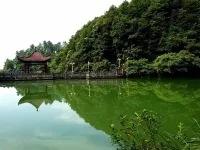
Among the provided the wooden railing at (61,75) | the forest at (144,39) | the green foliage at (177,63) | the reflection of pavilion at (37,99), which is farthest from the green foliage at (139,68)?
the reflection of pavilion at (37,99)

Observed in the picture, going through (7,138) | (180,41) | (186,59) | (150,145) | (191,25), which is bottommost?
(7,138)

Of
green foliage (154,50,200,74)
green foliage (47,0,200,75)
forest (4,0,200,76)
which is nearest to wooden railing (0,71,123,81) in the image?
forest (4,0,200,76)

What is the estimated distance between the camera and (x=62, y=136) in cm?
581

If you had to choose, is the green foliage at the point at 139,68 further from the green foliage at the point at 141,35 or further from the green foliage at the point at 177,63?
the green foliage at the point at 177,63

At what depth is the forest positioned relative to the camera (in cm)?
2597

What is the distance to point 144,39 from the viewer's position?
29.7 m

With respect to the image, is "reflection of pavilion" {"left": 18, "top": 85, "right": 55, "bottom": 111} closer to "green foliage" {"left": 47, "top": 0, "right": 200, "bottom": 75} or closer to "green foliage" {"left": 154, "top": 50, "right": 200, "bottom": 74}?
"green foliage" {"left": 47, "top": 0, "right": 200, "bottom": 75}

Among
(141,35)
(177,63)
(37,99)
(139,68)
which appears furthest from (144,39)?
(37,99)

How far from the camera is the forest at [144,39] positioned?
26.0 metres

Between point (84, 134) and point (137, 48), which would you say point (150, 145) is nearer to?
point (84, 134)

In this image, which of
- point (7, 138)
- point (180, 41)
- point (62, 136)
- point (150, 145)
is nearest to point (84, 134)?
point (62, 136)

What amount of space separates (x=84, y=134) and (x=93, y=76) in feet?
66.2

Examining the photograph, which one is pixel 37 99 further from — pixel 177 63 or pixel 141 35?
pixel 141 35

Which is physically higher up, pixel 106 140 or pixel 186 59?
pixel 186 59
